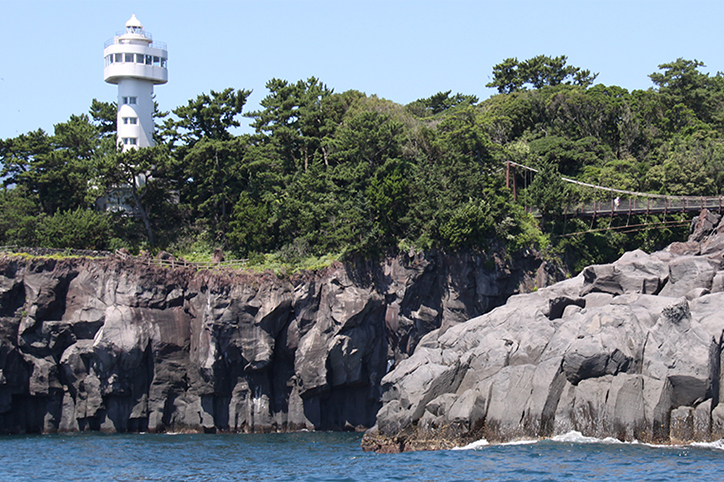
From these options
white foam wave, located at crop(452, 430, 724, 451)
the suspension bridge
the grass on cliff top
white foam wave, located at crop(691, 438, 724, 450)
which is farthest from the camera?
the grass on cliff top

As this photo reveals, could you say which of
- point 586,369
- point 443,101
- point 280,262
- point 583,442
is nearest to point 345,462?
point 583,442

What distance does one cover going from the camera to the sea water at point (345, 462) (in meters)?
29.6

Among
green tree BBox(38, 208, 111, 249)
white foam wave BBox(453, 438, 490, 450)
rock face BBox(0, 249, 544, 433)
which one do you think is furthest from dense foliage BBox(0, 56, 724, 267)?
white foam wave BBox(453, 438, 490, 450)

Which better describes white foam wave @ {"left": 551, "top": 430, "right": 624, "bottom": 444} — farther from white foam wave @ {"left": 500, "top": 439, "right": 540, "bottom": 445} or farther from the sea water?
white foam wave @ {"left": 500, "top": 439, "right": 540, "bottom": 445}

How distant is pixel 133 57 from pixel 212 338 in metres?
25.3

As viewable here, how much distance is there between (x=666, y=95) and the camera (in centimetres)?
7525

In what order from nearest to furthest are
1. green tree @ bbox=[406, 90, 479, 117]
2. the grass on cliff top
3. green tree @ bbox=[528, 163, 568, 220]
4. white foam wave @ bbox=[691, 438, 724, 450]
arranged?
white foam wave @ bbox=[691, 438, 724, 450] → the grass on cliff top → green tree @ bbox=[528, 163, 568, 220] → green tree @ bbox=[406, 90, 479, 117]

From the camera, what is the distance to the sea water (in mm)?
29578

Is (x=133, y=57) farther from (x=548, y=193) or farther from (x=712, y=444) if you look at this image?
(x=712, y=444)

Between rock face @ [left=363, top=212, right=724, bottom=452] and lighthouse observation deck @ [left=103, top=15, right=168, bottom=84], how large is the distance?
34.7 metres

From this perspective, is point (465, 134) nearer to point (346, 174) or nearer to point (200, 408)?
point (346, 174)

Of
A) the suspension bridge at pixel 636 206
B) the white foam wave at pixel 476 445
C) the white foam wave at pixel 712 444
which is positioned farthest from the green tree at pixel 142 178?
the white foam wave at pixel 712 444

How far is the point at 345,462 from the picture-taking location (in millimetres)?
35969

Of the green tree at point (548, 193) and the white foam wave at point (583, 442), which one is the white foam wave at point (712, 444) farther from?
the green tree at point (548, 193)
